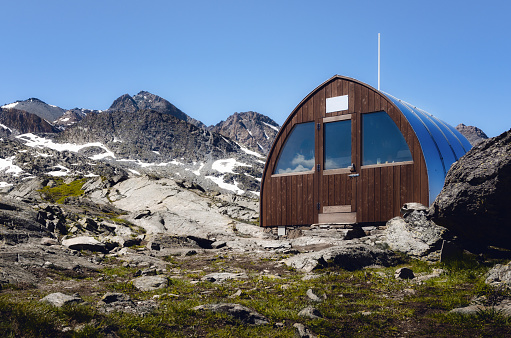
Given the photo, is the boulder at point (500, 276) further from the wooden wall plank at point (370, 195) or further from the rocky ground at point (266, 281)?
the wooden wall plank at point (370, 195)

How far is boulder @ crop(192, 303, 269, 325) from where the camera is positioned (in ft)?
31.0

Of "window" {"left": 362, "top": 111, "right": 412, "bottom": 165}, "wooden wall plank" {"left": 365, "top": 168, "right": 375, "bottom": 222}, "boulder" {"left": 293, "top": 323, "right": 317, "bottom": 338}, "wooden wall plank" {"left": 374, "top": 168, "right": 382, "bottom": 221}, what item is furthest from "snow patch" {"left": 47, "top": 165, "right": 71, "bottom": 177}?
"boulder" {"left": 293, "top": 323, "right": 317, "bottom": 338}

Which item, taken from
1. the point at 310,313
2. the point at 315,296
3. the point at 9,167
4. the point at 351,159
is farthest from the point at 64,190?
Answer: the point at 9,167

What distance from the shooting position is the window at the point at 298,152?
81.8ft

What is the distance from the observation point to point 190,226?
1284 inches

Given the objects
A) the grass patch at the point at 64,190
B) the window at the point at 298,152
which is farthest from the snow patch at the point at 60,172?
the window at the point at 298,152

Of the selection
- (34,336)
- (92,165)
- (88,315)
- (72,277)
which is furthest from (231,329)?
(92,165)

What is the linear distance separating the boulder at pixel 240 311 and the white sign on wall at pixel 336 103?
16092 mm

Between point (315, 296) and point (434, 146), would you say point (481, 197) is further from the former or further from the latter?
point (434, 146)

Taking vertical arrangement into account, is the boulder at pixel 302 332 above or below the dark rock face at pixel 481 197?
below

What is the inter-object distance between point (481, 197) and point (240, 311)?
7.67m

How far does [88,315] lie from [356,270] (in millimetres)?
9411

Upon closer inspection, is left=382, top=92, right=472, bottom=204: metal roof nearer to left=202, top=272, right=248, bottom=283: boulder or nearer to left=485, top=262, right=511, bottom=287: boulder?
left=485, top=262, right=511, bottom=287: boulder

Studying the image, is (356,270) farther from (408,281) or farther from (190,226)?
(190,226)
